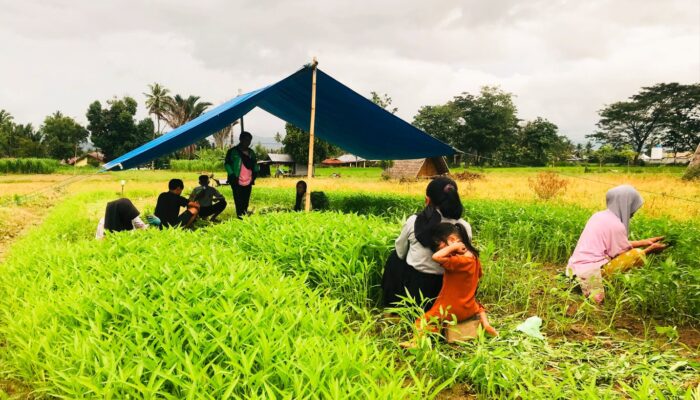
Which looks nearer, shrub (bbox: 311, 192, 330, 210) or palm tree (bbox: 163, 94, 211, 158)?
shrub (bbox: 311, 192, 330, 210)

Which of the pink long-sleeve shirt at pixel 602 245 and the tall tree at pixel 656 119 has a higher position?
the tall tree at pixel 656 119

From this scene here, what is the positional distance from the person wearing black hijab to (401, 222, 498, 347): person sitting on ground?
0.12m

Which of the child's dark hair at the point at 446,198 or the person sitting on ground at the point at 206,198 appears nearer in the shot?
the child's dark hair at the point at 446,198

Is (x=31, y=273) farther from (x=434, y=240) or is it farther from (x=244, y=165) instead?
(x=244, y=165)

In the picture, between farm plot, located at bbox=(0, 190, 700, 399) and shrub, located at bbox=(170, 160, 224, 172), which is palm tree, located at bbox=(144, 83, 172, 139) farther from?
farm plot, located at bbox=(0, 190, 700, 399)

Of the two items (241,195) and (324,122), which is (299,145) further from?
(241,195)

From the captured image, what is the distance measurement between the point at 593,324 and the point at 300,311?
2.65 metres

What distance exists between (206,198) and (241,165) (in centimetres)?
109

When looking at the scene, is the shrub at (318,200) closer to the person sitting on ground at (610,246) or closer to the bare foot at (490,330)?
the person sitting on ground at (610,246)

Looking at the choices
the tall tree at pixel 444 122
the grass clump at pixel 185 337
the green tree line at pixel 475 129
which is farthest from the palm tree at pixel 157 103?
the grass clump at pixel 185 337

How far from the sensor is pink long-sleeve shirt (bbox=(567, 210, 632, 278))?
3732mm

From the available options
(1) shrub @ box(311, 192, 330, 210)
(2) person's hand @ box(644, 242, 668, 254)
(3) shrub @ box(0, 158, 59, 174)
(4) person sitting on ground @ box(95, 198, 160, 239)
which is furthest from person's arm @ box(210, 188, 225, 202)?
(3) shrub @ box(0, 158, 59, 174)

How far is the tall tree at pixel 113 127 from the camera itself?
42.7 meters

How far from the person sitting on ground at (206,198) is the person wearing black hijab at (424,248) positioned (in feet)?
16.8
